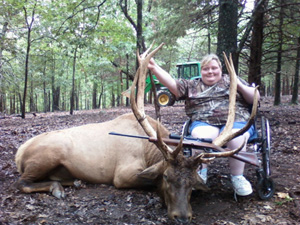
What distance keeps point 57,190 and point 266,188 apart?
2774 millimetres

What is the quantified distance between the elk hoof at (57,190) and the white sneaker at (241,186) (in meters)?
2.29

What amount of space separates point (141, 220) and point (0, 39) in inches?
422

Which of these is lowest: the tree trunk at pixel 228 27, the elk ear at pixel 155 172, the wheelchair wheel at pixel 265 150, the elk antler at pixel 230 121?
the elk ear at pixel 155 172

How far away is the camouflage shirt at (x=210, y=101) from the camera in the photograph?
361 centimetres

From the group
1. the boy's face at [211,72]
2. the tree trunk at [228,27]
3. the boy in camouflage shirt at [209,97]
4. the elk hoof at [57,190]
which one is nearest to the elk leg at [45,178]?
the elk hoof at [57,190]

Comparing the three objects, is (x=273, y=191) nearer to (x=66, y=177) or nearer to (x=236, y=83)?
(x=236, y=83)

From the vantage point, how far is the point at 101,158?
4.07m

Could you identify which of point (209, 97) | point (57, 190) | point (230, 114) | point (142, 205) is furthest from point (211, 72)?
point (57, 190)

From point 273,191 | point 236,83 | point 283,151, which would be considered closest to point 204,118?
point 236,83

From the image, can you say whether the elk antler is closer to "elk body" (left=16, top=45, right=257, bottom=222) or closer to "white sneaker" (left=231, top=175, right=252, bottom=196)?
"elk body" (left=16, top=45, right=257, bottom=222)

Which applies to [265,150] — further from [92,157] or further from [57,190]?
[57,190]

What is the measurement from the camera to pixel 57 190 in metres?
3.76

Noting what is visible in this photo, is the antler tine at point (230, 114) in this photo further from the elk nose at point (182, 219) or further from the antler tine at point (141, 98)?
the elk nose at point (182, 219)

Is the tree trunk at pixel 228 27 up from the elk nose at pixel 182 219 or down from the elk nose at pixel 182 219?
up
